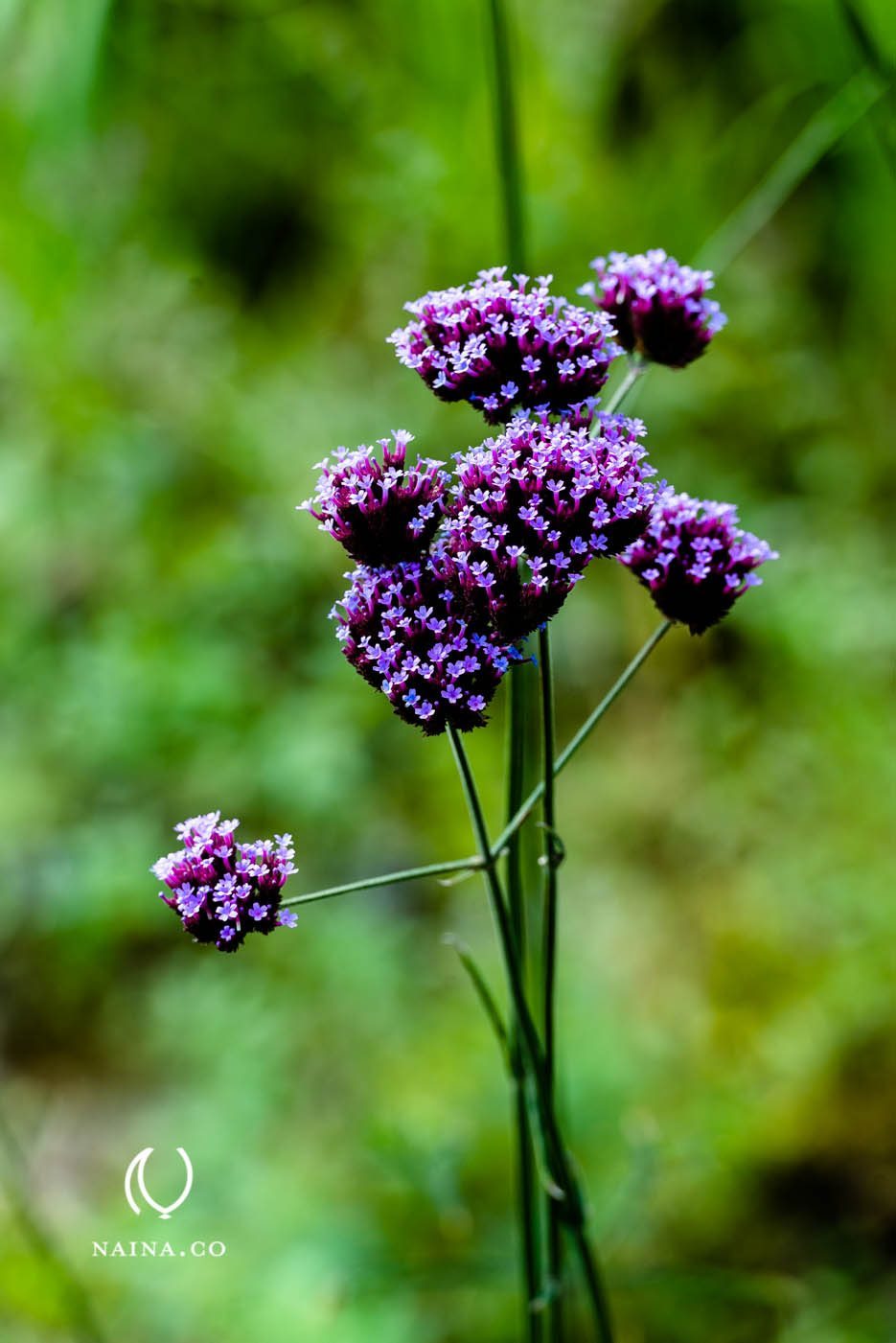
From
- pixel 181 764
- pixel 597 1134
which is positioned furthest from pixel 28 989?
pixel 597 1134

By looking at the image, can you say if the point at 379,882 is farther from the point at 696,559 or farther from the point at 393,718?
the point at 393,718

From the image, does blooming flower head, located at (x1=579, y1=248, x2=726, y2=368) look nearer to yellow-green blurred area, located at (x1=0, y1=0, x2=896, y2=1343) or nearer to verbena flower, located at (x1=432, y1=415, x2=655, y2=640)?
verbena flower, located at (x1=432, y1=415, x2=655, y2=640)

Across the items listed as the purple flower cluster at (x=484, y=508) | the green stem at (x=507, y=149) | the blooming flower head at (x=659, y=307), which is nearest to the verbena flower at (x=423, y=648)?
the purple flower cluster at (x=484, y=508)

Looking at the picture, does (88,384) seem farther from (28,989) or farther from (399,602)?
(399,602)

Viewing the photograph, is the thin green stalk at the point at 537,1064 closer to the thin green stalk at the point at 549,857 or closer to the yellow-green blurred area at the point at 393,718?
the thin green stalk at the point at 549,857

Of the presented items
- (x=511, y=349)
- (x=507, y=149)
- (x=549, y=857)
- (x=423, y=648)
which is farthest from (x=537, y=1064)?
(x=507, y=149)

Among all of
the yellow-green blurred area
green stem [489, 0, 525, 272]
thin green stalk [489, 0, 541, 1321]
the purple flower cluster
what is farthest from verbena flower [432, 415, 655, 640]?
the yellow-green blurred area
